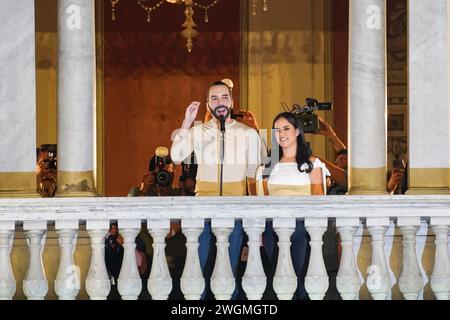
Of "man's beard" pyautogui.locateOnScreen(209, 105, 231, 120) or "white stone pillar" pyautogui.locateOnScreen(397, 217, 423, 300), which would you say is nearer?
"white stone pillar" pyautogui.locateOnScreen(397, 217, 423, 300)

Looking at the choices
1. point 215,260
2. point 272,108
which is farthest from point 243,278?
point 272,108

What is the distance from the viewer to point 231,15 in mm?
23531

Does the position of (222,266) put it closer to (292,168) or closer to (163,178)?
(292,168)

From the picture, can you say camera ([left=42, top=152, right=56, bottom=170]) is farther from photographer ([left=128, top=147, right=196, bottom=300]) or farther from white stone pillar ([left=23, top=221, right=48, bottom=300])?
white stone pillar ([left=23, top=221, right=48, bottom=300])

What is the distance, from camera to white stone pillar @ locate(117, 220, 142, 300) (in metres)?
15.0

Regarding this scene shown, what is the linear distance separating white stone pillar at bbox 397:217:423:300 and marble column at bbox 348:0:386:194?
145cm

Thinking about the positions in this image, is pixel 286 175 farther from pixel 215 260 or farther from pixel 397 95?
pixel 397 95

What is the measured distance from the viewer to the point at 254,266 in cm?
1503

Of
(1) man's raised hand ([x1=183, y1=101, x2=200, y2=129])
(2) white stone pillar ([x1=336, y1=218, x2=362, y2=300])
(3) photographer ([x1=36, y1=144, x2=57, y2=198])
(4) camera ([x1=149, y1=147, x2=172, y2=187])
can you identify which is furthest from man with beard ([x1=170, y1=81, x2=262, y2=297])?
(3) photographer ([x1=36, y1=144, x2=57, y2=198])

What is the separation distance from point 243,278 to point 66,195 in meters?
2.34

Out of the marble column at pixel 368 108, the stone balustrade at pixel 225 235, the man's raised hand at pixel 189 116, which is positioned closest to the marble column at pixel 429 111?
the marble column at pixel 368 108

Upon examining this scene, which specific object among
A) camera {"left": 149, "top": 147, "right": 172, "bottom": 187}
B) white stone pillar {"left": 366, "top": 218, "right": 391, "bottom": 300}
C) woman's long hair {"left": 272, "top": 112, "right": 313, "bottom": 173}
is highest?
woman's long hair {"left": 272, "top": 112, "right": 313, "bottom": 173}

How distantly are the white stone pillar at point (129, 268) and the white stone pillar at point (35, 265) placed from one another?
664 millimetres

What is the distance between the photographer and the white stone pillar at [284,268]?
15008 millimetres
